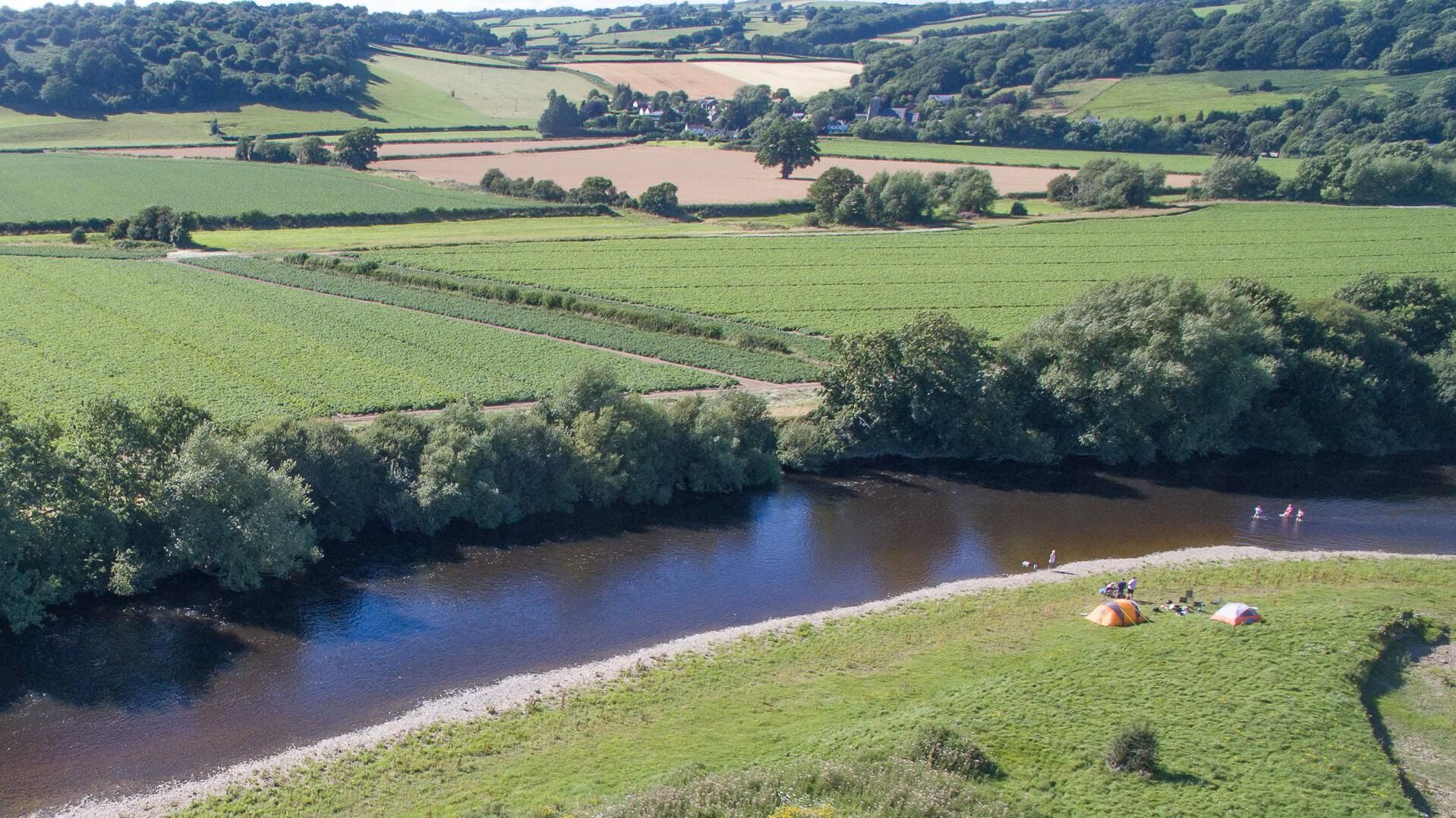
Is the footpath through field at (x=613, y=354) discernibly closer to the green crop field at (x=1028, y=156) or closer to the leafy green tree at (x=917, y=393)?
the leafy green tree at (x=917, y=393)

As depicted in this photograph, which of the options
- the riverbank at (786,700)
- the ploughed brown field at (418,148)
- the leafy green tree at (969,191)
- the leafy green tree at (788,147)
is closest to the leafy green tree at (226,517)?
the riverbank at (786,700)

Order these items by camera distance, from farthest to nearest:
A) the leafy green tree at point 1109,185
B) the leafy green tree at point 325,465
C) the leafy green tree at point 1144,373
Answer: the leafy green tree at point 1109,185 < the leafy green tree at point 1144,373 < the leafy green tree at point 325,465

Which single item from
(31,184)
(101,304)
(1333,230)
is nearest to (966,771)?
(101,304)

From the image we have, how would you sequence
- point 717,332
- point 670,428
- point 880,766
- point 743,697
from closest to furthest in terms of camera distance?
point 880,766 → point 743,697 → point 670,428 → point 717,332

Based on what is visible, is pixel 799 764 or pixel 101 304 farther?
pixel 101 304

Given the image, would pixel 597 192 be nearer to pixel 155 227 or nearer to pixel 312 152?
pixel 312 152

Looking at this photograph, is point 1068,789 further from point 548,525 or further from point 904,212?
point 904,212
